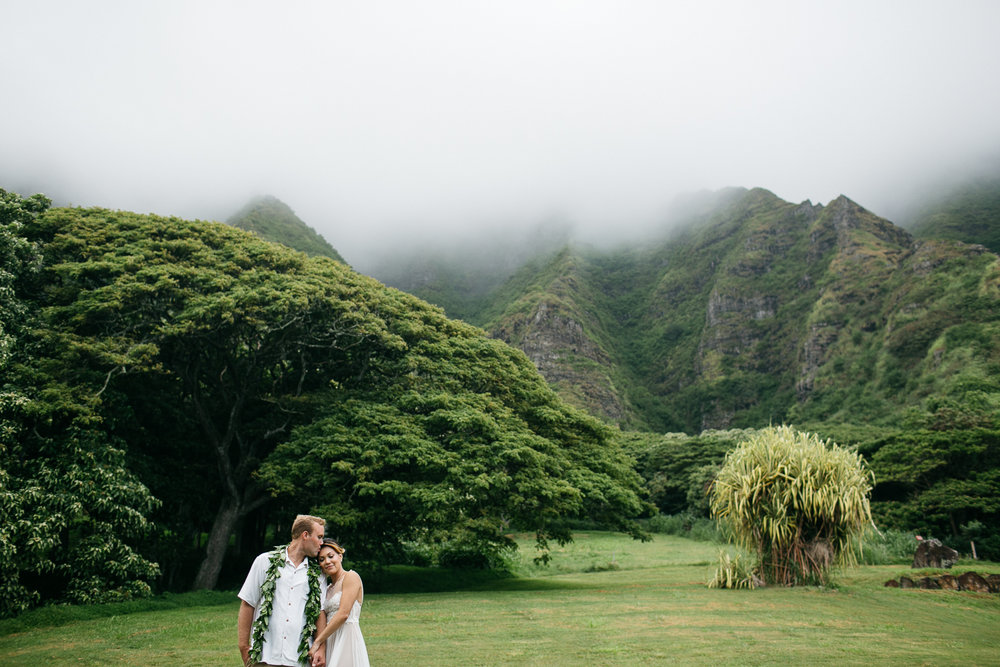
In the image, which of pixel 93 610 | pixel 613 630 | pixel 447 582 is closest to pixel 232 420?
pixel 93 610

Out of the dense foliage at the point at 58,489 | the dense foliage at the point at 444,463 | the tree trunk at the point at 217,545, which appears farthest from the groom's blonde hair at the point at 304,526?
the tree trunk at the point at 217,545

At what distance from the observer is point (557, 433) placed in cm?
1956

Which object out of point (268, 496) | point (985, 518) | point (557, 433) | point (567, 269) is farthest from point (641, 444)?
point (567, 269)

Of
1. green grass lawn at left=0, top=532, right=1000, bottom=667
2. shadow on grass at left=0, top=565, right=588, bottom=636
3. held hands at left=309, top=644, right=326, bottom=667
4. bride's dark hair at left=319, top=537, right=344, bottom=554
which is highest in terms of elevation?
bride's dark hair at left=319, top=537, right=344, bottom=554

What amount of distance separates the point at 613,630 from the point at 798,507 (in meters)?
6.74

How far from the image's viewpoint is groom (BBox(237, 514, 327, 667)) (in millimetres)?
4309

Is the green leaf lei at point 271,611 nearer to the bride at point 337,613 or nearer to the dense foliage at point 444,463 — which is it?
the bride at point 337,613

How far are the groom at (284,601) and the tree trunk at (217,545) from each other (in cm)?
1468

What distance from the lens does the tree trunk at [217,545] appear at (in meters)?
17.0

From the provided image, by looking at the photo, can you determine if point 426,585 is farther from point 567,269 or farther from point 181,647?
point 567,269

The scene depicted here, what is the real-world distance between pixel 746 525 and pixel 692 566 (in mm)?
8501

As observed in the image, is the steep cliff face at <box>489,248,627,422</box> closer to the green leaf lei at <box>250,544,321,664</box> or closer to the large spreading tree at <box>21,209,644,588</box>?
the large spreading tree at <box>21,209,644,588</box>

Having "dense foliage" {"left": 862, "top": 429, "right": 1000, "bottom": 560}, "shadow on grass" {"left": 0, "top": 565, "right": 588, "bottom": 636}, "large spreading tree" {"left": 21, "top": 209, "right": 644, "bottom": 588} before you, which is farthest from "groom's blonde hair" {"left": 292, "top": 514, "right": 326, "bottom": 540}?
"dense foliage" {"left": 862, "top": 429, "right": 1000, "bottom": 560}

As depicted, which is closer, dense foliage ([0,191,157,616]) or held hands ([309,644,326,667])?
held hands ([309,644,326,667])
